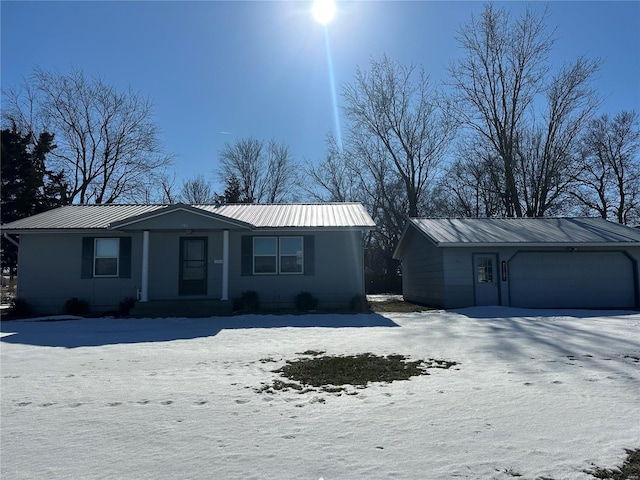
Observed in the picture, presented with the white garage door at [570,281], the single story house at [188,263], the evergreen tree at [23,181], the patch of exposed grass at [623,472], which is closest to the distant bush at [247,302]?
the single story house at [188,263]

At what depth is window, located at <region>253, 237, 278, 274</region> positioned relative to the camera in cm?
1434

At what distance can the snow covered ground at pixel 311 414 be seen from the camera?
300 centimetres

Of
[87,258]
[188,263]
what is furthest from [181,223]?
[87,258]

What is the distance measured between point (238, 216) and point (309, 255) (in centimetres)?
309

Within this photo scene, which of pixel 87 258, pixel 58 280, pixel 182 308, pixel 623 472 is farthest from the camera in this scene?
pixel 87 258

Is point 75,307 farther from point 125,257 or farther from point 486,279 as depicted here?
point 486,279

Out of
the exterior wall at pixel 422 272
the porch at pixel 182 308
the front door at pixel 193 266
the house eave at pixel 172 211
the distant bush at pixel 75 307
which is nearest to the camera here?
the porch at pixel 182 308

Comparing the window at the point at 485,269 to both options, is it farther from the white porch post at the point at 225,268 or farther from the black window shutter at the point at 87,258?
the black window shutter at the point at 87,258

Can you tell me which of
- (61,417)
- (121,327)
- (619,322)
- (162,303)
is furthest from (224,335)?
(619,322)

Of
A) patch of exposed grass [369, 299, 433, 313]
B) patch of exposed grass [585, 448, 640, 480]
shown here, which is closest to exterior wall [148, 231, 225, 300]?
patch of exposed grass [369, 299, 433, 313]

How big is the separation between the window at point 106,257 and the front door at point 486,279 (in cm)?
1211

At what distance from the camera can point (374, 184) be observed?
34.3 meters

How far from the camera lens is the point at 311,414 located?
4.05 metres

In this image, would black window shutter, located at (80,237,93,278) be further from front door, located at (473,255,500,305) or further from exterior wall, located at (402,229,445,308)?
front door, located at (473,255,500,305)
